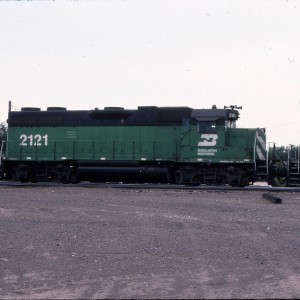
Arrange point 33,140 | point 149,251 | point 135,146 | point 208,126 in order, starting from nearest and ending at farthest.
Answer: point 149,251
point 208,126
point 135,146
point 33,140

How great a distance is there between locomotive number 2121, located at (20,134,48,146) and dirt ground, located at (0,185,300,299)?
10.7 metres

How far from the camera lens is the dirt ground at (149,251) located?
6.36 m

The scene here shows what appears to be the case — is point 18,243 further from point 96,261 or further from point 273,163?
point 273,163

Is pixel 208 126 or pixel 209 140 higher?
pixel 208 126

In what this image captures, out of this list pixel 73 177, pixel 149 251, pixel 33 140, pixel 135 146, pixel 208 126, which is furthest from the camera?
pixel 33 140

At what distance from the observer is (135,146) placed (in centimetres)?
2498

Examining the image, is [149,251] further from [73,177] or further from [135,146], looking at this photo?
[73,177]

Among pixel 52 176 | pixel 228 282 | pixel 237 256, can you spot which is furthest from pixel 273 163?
pixel 228 282

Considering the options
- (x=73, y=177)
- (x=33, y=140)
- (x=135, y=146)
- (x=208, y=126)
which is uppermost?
(x=208, y=126)

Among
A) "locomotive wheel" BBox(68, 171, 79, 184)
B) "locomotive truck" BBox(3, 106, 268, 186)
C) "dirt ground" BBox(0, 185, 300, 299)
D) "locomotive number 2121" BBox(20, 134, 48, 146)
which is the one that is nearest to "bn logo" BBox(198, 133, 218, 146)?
"locomotive truck" BBox(3, 106, 268, 186)

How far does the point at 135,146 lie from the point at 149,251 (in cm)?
1643

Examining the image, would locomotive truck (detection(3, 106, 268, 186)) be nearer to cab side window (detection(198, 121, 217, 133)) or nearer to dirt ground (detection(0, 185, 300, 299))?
cab side window (detection(198, 121, 217, 133))

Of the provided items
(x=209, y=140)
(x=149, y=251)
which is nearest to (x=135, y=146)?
(x=209, y=140)

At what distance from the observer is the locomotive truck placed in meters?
23.9
